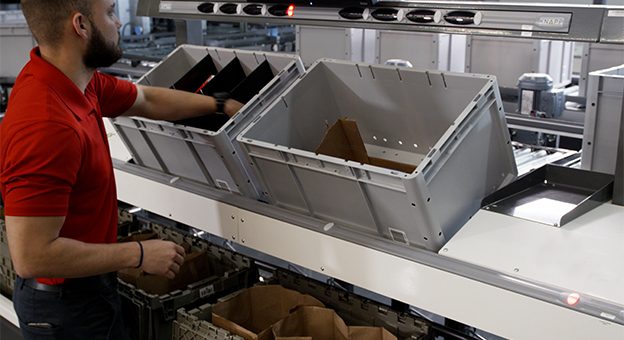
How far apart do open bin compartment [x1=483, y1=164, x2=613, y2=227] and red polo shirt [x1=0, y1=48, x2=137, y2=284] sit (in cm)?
114

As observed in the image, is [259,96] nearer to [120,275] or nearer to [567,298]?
[120,275]

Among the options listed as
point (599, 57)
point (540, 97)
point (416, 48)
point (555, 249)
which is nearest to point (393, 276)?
point (555, 249)

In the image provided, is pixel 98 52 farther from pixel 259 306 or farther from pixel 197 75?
pixel 259 306

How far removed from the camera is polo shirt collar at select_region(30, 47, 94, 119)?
1.74 metres

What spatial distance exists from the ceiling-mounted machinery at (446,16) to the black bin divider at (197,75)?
19cm

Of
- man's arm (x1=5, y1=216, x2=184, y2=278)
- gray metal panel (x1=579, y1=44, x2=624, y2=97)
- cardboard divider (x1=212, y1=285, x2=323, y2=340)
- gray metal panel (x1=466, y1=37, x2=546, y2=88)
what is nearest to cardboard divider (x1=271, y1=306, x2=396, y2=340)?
cardboard divider (x1=212, y1=285, x2=323, y2=340)

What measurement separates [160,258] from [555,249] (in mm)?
1086

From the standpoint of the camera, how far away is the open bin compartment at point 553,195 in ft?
5.67

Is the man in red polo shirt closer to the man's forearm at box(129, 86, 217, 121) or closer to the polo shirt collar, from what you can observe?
the polo shirt collar

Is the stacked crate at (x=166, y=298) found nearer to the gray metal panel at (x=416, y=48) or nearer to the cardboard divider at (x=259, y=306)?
the cardboard divider at (x=259, y=306)

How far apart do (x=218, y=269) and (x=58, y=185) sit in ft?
3.36

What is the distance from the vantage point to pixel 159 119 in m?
2.28

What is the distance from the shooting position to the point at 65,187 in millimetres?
1633

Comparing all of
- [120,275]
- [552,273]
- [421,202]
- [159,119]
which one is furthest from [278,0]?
[552,273]
